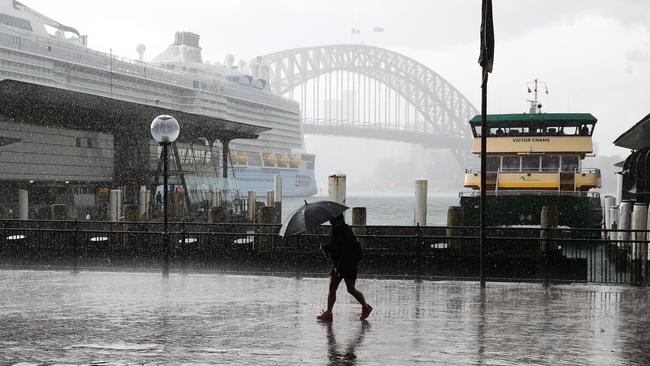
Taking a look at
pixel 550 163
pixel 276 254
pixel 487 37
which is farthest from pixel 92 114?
pixel 487 37

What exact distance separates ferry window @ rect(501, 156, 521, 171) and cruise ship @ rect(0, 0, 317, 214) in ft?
45.7

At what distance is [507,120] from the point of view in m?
41.5

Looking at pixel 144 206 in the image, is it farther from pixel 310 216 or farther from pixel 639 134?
pixel 310 216

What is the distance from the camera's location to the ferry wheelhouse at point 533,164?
38.9m

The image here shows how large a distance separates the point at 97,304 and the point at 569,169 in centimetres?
3122

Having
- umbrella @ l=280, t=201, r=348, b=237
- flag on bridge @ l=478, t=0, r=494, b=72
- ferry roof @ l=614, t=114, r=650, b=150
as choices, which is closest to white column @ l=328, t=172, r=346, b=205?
ferry roof @ l=614, t=114, r=650, b=150

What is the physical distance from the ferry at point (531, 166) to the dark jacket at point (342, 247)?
2766 cm

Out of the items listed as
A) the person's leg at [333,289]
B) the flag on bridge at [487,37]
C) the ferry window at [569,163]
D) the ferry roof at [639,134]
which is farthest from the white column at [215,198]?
the person's leg at [333,289]

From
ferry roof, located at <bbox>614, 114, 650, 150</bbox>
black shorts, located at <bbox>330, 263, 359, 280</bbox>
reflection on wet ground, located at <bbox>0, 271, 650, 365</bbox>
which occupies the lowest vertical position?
reflection on wet ground, located at <bbox>0, 271, 650, 365</bbox>

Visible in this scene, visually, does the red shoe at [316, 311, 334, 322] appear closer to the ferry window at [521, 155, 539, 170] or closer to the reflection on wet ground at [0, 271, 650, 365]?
the reflection on wet ground at [0, 271, 650, 365]

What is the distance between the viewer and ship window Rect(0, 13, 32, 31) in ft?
241

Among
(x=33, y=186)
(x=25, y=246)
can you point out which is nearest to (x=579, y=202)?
(x=25, y=246)

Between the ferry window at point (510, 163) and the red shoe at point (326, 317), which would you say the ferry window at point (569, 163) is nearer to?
the ferry window at point (510, 163)

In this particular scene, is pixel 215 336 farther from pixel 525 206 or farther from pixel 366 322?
pixel 525 206
